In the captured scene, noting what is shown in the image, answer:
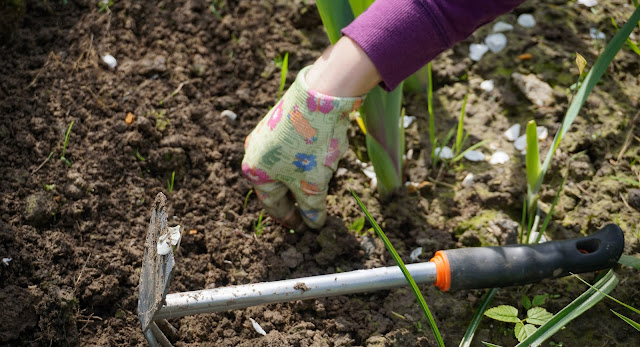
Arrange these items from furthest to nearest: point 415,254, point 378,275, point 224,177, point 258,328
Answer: point 224,177
point 415,254
point 258,328
point 378,275

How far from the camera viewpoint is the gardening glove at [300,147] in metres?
1.31

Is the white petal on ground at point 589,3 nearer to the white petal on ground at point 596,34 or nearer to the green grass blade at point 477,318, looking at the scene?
the white petal on ground at point 596,34

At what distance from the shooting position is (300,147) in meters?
1.34

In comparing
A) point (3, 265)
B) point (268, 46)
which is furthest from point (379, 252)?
point (3, 265)

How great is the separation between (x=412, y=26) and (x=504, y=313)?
64 cm

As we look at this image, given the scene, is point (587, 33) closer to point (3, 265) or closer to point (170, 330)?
point (170, 330)

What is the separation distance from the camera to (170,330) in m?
1.33

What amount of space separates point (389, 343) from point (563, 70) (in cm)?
102

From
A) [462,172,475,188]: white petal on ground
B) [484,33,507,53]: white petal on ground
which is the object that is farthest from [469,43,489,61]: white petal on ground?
[462,172,475,188]: white petal on ground

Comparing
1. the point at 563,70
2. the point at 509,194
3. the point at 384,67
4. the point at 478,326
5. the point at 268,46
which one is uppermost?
the point at 384,67

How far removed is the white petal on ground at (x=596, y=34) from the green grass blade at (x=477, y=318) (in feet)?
3.15

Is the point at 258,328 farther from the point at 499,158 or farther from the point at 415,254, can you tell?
the point at 499,158

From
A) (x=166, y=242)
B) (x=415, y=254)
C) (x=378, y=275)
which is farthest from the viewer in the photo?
(x=415, y=254)

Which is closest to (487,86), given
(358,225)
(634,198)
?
(634,198)
